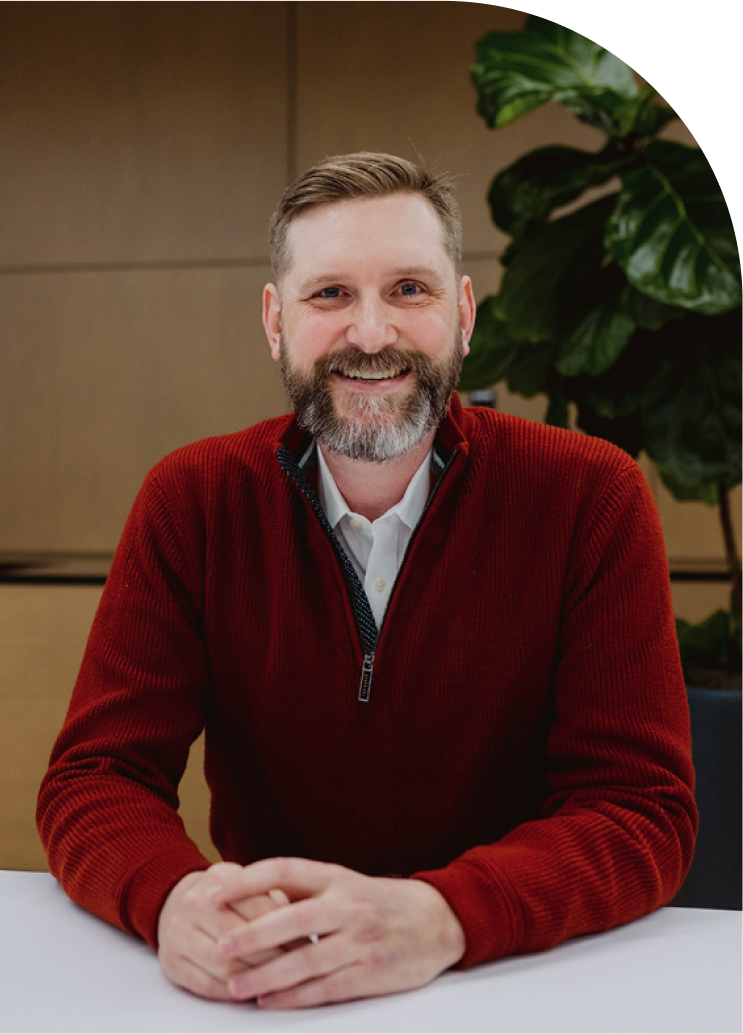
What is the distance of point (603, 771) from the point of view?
40.2 inches

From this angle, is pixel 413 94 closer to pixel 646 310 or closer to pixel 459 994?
pixel 646 310

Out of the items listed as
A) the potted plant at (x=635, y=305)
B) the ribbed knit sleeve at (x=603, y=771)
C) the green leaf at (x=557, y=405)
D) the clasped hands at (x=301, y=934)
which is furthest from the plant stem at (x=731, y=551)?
the clasped hands at (x=301, y=934)

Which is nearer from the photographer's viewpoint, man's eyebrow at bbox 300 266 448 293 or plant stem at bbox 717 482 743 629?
man's eyebrow at bbox 300 266 448 293

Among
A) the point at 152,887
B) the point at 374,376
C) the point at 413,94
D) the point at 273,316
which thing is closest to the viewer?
the point at 152,887

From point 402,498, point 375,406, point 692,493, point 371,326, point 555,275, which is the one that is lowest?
point 692,493

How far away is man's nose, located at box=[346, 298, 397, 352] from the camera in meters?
1.21

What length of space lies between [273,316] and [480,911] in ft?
2.92

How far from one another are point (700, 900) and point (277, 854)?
3.15ft

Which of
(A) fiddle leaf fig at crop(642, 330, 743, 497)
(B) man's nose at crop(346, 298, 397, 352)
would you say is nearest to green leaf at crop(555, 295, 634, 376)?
(A) fiddle leaf fig at crop(642, 330, 743, 497)

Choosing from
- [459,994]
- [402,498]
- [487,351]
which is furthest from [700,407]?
[459,994]

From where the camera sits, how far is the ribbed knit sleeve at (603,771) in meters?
0.82

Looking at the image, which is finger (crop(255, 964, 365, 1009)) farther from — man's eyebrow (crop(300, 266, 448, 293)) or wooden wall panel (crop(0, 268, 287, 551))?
wooden wall panel (crop(0, 268, 287, 551))

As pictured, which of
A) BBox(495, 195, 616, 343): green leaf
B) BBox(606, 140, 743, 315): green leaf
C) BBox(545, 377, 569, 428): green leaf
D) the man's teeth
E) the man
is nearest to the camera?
the man

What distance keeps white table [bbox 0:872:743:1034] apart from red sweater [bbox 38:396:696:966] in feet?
0.67
